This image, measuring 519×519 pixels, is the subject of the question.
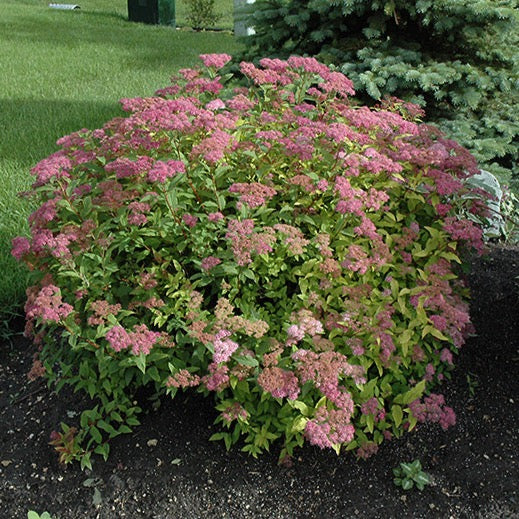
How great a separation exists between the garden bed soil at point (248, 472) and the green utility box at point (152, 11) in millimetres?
11125

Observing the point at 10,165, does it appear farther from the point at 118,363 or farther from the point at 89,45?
the point at 89,45

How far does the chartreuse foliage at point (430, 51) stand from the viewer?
428 cm

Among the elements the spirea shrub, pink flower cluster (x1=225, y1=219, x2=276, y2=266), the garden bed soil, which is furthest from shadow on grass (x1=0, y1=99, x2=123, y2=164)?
pink flower cluster (x1=225, y1=219, x2=276, y2=266)

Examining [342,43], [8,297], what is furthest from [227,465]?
[342,43]

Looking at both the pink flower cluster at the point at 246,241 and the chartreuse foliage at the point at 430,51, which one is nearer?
the pink flower cluster at the point at 246,241

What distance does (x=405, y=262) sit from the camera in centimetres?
268

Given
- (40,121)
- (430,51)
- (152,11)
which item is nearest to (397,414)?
(430,51)

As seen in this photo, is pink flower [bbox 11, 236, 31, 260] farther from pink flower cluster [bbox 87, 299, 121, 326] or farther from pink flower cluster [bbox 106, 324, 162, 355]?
pink flower cluster [bbox 106, 324, 162, 355]

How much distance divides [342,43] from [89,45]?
6817 mm

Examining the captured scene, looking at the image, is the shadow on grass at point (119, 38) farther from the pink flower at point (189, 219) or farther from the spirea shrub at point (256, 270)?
the pink flower at point (189, 219)

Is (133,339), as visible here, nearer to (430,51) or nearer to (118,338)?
(118,338)

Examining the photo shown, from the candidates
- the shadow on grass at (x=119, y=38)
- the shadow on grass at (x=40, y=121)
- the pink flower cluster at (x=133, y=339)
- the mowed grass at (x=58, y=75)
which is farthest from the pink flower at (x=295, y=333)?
the shadow on grass at (x=119, y=38)

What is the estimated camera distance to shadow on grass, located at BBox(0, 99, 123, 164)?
18.4 ft

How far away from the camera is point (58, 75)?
8445 millimetres
